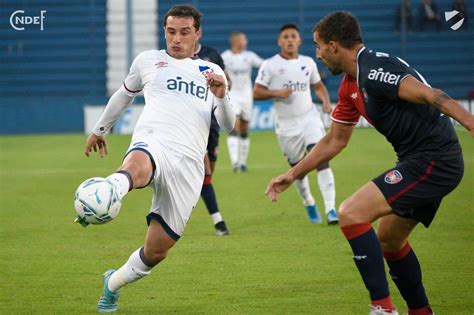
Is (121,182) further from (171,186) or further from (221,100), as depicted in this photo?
(221,100)

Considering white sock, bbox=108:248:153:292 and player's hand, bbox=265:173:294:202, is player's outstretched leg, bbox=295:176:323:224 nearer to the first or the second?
white sock, bbox=108:248:153:292

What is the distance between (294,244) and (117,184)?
470 centimetres

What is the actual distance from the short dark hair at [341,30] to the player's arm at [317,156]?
77 centimetres

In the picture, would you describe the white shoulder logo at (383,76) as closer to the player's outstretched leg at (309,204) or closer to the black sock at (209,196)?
the black sock at (209,196)

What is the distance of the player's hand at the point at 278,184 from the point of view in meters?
6.49

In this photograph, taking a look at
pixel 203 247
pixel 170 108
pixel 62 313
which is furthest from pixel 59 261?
pixel 170 108

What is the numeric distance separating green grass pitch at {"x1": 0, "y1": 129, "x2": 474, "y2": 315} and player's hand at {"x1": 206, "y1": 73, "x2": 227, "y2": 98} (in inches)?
67.0

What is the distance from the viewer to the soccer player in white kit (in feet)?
21.9

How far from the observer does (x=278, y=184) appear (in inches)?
256

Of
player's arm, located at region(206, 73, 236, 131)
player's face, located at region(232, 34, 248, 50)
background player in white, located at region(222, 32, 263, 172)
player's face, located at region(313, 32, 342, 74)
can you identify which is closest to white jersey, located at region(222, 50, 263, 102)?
background player in white, located at region(222, 32, 263, 172)

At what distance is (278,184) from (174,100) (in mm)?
1129

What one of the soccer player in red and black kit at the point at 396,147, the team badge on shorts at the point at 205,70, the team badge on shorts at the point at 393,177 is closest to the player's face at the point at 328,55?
the soccer player in red and black kit at the point at 396,147

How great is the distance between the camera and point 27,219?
497 inches

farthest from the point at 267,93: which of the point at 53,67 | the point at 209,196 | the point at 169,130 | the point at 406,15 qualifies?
the point at 53,67
